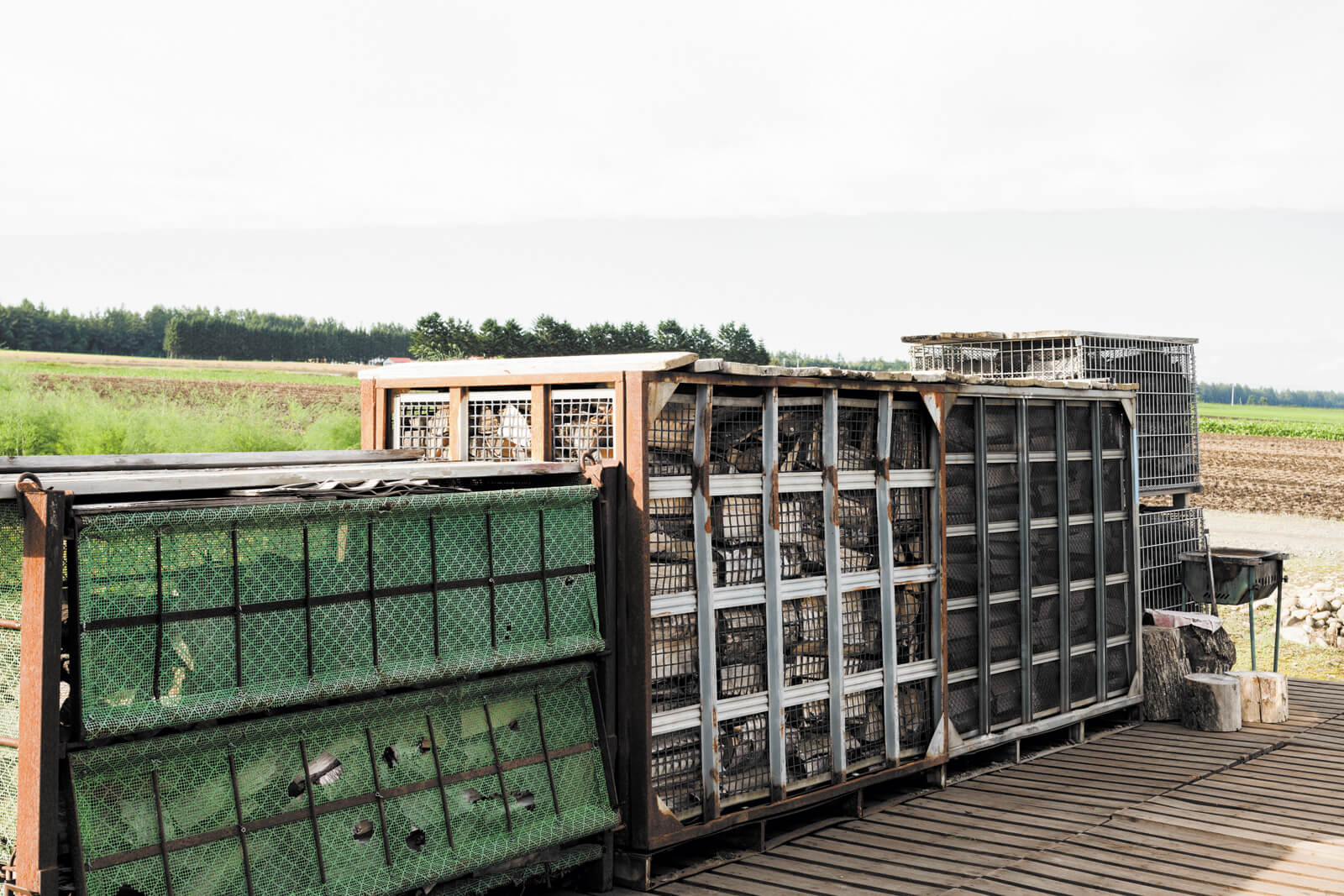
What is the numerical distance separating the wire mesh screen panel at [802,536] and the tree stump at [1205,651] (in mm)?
5209

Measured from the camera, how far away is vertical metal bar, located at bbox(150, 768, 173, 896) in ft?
14.1

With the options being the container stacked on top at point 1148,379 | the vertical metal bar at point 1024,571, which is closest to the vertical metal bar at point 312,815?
the vertical metal bar at point 1024,571

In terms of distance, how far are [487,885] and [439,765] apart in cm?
67

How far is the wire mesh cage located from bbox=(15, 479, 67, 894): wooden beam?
889 centimetres

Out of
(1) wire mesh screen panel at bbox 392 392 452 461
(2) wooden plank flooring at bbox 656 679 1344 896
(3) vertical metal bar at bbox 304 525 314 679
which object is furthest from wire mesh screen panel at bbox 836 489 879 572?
(3) vertical metal bar at bbox 304 525 314 679

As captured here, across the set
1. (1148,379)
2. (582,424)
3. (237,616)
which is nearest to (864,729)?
(582,424)

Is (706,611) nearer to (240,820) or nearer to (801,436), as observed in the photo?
(801,436)

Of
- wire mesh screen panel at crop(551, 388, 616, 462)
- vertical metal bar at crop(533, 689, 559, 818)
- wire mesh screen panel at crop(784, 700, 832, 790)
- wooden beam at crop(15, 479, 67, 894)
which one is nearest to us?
wooden beam at crop(15, 479, 67, 894)

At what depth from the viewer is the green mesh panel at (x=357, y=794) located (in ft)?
14.0

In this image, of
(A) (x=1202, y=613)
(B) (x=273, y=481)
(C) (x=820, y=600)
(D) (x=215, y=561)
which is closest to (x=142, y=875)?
(D) (x=215, y=561)

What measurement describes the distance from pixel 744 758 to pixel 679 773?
1.62 ft

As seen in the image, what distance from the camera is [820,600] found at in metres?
7.12

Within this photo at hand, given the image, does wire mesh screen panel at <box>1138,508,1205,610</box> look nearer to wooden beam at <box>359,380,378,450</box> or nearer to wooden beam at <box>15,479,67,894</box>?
wooden beam at <box>359,380,378,450</box>

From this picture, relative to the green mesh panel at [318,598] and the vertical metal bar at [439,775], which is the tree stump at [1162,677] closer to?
the green mesh panel at [318,598]
